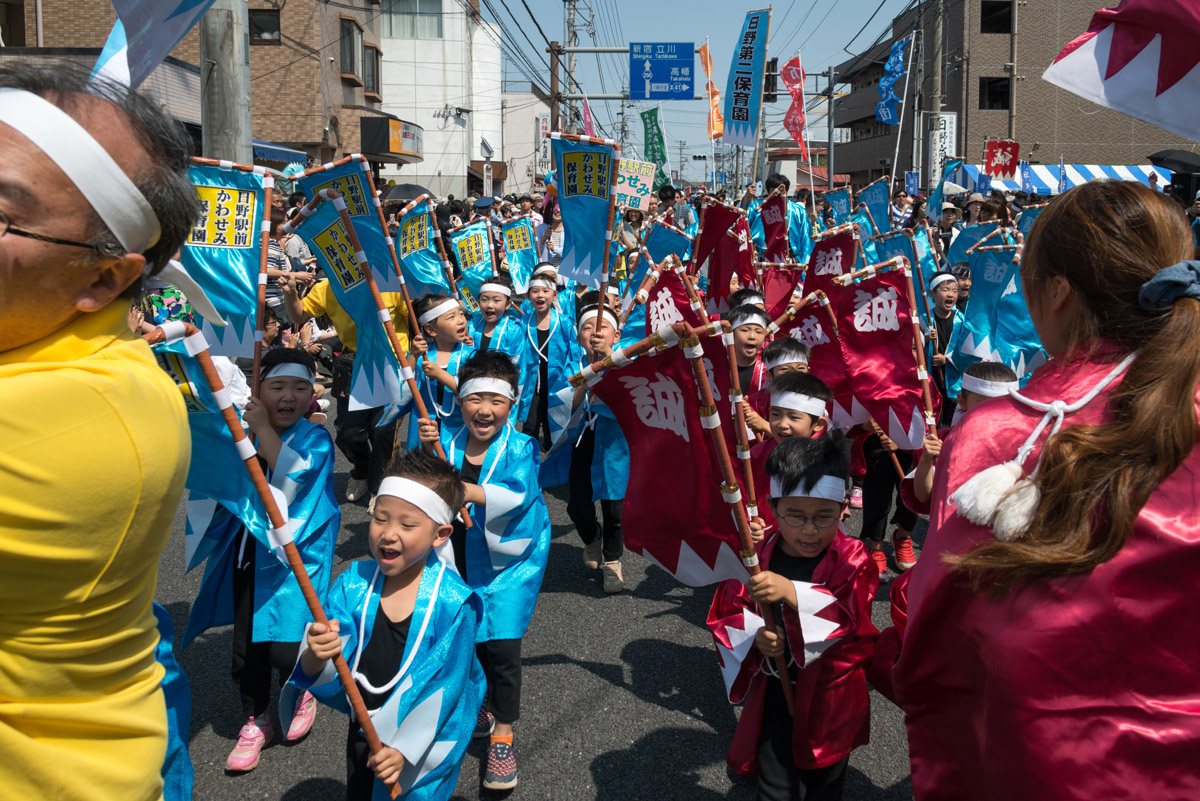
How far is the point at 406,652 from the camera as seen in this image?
2.59 m

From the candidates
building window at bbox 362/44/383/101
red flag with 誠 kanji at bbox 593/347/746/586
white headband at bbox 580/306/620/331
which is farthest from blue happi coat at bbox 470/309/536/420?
building window at bbox 362/44/383/101

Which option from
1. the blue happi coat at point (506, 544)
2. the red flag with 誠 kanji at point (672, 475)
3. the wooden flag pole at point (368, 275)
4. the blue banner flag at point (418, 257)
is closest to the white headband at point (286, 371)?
the wooden flag pole at point (368, 275)

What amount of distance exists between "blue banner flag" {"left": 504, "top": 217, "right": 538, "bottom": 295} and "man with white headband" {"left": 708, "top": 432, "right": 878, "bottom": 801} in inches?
233

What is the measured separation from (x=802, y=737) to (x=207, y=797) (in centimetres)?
214

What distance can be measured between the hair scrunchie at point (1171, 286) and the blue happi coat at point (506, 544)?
2520 millimetres

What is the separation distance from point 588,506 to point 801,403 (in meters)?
1.70

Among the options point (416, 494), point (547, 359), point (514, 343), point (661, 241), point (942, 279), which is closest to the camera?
point (416, 494)

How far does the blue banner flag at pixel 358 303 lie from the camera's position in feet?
14.3

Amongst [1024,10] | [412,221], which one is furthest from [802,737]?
[1024,10]

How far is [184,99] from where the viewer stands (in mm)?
19938

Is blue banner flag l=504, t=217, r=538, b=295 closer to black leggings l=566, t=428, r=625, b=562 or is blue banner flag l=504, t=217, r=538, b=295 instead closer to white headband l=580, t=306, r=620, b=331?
white headband l=580, t=306, r=620, b=331

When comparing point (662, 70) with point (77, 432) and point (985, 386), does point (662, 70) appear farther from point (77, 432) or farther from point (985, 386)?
point (77, 432)

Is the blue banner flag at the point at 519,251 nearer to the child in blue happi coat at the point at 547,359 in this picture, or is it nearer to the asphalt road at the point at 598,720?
the child in blue happi coat at the point at 547,359

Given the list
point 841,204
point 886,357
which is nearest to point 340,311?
point 886,357
